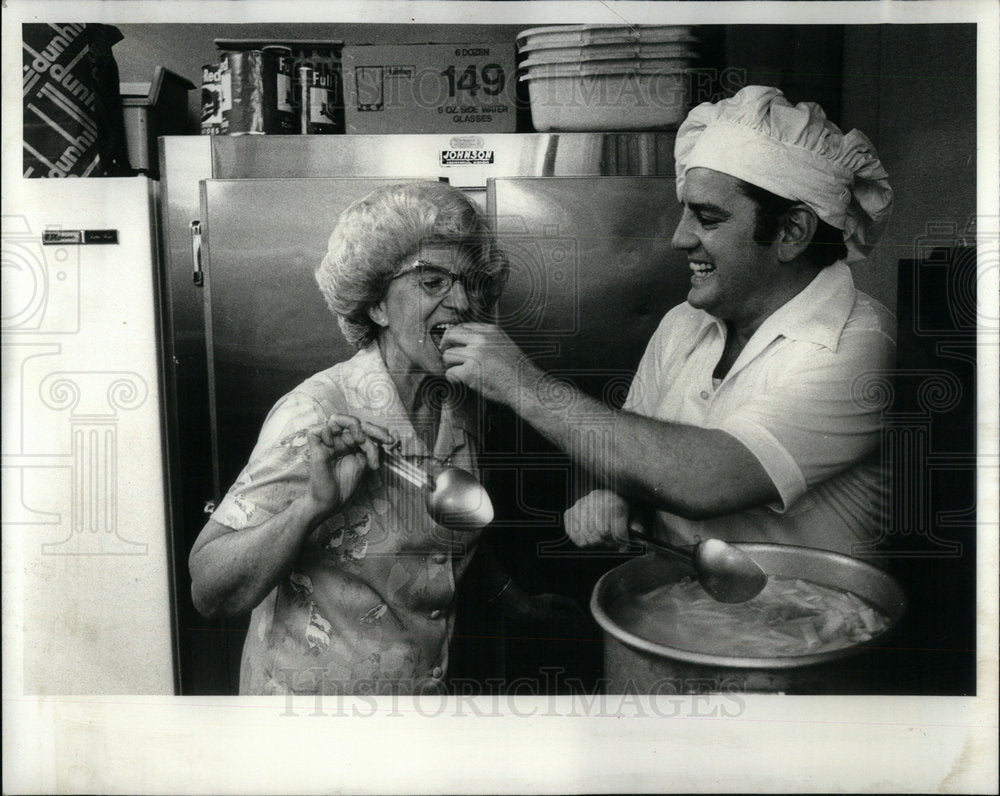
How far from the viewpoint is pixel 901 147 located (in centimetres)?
251

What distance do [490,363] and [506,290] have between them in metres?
0.19

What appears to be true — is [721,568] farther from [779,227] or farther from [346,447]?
[346,447]

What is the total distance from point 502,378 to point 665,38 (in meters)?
0.94

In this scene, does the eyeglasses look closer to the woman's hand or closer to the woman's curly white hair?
the woman's curly white hair

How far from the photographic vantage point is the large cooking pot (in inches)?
97.7

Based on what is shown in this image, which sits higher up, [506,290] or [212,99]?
[212,99]

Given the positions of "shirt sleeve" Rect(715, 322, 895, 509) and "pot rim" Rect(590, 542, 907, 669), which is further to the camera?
"shirt sleeve" Rect(715, 322, 895, 509)

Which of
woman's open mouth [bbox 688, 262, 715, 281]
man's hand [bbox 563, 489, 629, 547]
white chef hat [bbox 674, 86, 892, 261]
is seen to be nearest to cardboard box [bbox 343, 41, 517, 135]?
white chef hat [bbox 674, 86, 892, 261]

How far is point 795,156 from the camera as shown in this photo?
7.98ft

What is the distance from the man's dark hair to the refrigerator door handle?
1.33 m

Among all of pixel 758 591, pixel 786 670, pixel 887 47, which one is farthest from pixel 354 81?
pixel 786 670

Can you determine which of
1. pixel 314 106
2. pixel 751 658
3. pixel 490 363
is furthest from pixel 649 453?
pixel 314 106

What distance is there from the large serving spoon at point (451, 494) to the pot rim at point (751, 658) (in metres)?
0.35

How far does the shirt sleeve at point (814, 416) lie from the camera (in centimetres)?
245
